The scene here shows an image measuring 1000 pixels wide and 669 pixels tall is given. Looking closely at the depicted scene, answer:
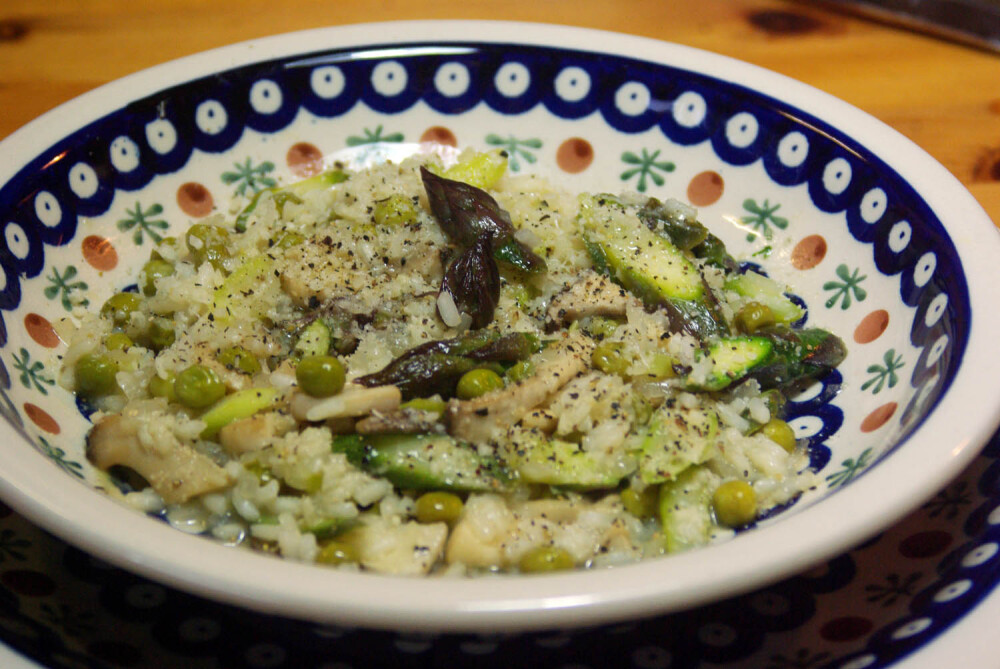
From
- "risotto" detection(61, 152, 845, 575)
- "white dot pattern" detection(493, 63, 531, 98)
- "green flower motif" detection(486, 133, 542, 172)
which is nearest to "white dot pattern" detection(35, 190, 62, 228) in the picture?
"risotto" detection(61, 152, 845, 575)

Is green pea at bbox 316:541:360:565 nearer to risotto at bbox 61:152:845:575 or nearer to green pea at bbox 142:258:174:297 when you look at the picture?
risotto at bbox 61:152:845:575

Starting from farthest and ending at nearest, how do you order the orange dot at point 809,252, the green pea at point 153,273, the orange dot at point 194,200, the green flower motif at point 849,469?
the orange dot at point 194,200
the orange dot at point 809,252
the green pea at point 153,273
the green flower motif at point 849,469

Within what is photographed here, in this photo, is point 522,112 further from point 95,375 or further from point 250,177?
point 95,375

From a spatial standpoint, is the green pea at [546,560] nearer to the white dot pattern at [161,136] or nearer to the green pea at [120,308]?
the green pea at [120,308]

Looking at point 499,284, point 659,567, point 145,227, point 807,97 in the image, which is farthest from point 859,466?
point 145,227

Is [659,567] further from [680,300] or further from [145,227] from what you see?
[145,227]

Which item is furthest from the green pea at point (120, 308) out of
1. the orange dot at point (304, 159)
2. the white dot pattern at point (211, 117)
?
the orange dot at point (304, 159)
